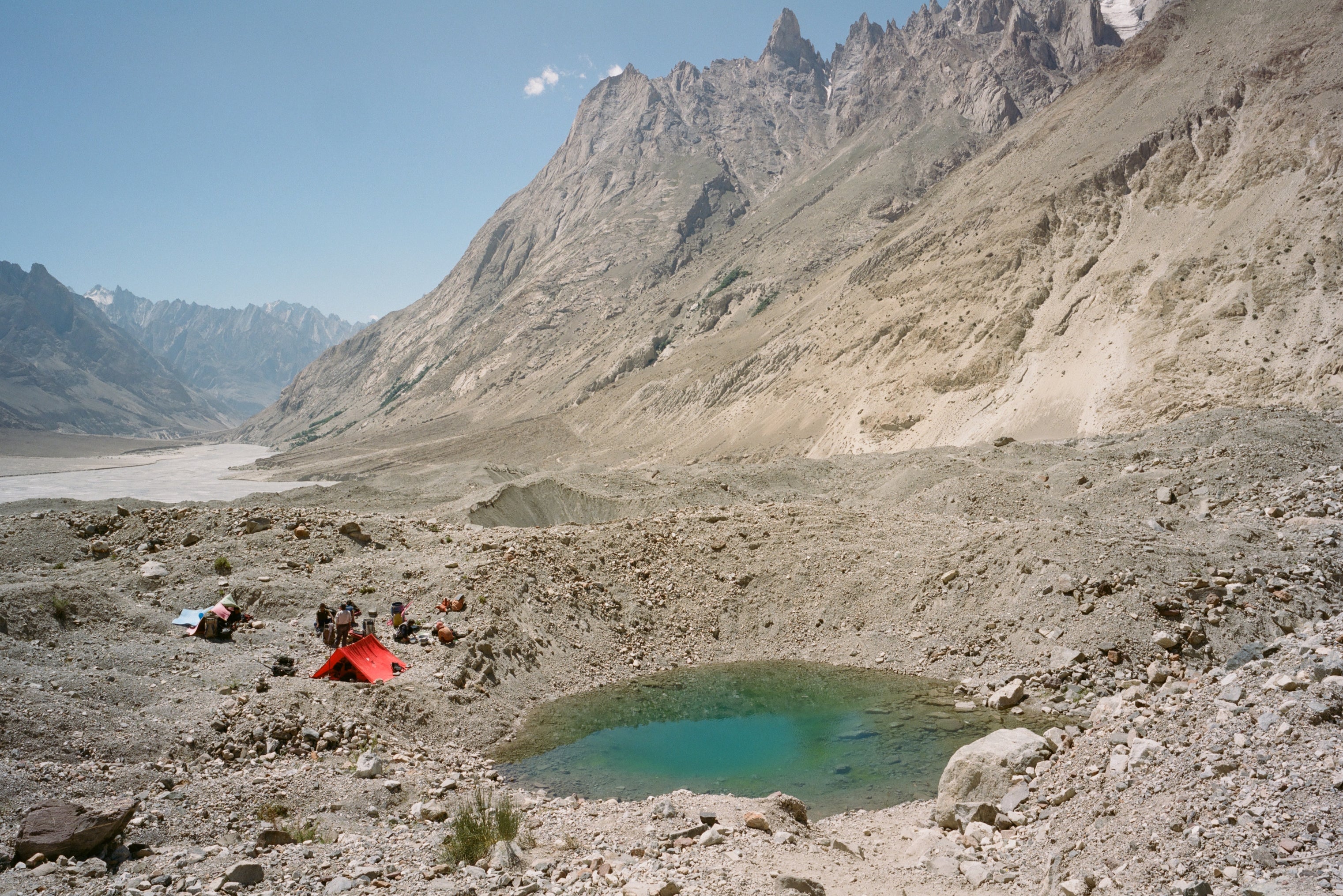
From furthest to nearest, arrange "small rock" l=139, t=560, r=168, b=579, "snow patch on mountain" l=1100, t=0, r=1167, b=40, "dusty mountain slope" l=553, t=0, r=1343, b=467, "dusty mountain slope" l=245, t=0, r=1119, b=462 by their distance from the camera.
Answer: "snow patch on mountain" l=1100, t=0, r=1167, b=40 < "dusty mountain slope" l=245, t=0, r=1119, b=462 < "dusty mountain slope" l=553, t=0, r=1343, b=467 < "small rock" l=139, t=560, r=168, b=579

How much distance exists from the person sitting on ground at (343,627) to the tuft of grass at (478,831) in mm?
6123

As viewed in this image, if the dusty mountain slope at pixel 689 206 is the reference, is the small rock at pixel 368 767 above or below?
below

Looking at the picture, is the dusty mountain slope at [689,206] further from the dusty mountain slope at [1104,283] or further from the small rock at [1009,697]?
the small rock at [1009,697]

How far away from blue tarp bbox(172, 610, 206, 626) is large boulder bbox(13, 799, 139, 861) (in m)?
6.90

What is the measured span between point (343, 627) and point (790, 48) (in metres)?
199

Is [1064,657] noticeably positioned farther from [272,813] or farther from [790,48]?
[790,48]

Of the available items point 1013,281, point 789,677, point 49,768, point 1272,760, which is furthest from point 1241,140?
point 49,768

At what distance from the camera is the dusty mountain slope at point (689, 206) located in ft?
319

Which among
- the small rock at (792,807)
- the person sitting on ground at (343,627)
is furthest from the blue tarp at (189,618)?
the small rock at (792,807)

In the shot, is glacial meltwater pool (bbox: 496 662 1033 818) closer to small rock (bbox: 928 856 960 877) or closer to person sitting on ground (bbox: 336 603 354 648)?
Result: small rock (bbox: 928 856 960 877)

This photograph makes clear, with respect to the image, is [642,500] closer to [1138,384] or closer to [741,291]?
[1138,384]

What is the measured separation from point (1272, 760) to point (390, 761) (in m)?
10.9

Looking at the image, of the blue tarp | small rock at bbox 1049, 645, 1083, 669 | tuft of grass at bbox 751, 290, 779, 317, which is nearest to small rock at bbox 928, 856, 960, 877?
small rock at bbox 1049, 645, 1083, 669

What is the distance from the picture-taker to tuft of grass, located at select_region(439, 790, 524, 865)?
824 cm
